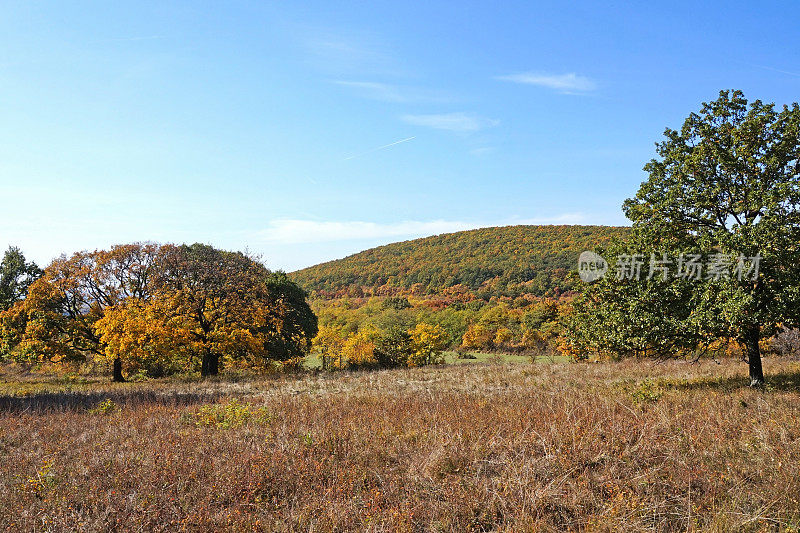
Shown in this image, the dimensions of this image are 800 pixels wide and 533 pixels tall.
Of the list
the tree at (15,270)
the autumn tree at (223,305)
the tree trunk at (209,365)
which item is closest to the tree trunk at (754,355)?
the autumn tree at (223,305)

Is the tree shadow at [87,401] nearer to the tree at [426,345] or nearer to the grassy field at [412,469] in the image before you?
the grassy field at [412,469]

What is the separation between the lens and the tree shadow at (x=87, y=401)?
12078 millimetres

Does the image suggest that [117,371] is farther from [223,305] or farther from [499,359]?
[499,359]

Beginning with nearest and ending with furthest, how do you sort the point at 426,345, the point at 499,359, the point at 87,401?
1. the point at 87,401
2. the point at 499,359
3. the point at 426,345

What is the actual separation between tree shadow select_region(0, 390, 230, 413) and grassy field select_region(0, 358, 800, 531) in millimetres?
1821

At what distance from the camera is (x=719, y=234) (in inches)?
467

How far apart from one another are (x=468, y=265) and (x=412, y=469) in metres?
99.1

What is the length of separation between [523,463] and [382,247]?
135 m

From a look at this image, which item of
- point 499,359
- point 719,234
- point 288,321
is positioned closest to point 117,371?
point 288,321

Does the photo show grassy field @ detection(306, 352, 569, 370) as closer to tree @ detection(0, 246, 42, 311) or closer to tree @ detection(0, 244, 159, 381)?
tree @ detection(0, 244, 159, 381)

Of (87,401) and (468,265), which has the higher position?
(468,265)

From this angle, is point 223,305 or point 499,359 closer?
point 223,305

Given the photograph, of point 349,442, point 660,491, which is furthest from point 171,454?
point 660,491

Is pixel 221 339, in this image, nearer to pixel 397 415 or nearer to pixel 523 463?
pixel 397 415
